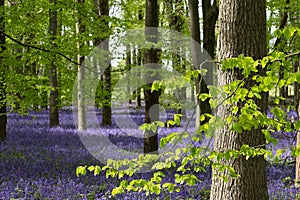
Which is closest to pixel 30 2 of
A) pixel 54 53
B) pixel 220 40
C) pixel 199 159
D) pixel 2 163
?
pixel 54 53

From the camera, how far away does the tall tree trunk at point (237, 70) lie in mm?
4117

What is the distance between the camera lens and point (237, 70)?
4156mm

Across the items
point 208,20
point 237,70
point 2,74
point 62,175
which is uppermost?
point 208,20

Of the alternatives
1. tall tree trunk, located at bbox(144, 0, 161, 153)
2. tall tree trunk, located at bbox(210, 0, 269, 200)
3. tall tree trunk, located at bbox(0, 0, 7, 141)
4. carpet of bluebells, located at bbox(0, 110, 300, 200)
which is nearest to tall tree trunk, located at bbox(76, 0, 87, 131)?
carpet of bluebells, located at bbox(0, 110, 300, 200)

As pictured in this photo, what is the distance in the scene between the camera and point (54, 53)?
29.4 feet

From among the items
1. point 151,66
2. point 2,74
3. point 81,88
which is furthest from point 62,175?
point 81,88

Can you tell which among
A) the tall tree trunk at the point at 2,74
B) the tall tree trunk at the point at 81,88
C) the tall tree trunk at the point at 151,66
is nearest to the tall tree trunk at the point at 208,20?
the tall tree trunk at the point at 81,88

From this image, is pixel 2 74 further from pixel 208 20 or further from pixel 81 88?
pixel 208 20

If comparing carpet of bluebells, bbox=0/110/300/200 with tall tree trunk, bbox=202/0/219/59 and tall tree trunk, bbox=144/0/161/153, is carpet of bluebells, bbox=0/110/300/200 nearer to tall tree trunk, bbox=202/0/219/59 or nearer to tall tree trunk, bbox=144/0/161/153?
tall tree trunk, bbox=144/0/161/153

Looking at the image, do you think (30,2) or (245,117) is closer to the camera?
(245,117)

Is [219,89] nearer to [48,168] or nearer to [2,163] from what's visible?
[48,168]

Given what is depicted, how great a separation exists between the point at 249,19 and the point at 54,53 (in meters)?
5.84

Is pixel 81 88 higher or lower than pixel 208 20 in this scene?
lower

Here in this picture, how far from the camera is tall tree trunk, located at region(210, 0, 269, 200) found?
4.12 meters
